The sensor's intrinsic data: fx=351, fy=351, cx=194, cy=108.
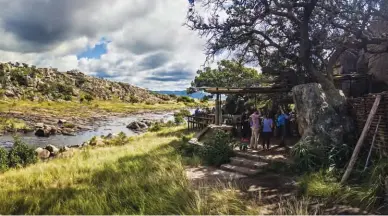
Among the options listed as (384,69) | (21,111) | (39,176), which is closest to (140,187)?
A: (39,176)

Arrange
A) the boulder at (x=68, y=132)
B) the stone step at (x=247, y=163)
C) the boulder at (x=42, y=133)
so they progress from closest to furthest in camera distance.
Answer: the stone step at (x=247, y=163), the boulder at (x=42, y=133), the boulder at (x=68, y=132)

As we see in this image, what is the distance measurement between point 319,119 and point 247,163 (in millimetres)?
3330

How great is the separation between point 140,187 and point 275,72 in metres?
10.6

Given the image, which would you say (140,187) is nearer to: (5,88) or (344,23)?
(344,23)

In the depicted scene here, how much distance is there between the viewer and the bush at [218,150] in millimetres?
15023

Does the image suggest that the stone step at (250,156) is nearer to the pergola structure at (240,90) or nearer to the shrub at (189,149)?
the shrub at (189,149)

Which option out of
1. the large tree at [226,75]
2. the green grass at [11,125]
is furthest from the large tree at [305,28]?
the green grass at [11,125]

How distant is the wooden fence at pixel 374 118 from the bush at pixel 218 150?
5255mm

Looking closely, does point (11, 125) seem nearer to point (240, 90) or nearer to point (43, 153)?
point (43, 153)

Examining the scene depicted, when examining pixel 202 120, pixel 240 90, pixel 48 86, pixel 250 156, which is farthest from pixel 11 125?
pixel 48 86

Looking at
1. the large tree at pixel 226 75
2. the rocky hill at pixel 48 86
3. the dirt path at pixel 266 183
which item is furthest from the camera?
the rocky hill at pixel 48 86

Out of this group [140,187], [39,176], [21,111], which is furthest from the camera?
[21,111]

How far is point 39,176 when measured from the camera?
14.3m

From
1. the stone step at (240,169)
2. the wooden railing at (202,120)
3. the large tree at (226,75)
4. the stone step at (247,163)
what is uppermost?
the large tree at (226,75)
